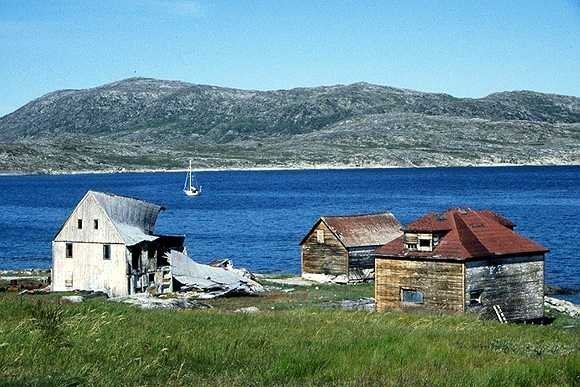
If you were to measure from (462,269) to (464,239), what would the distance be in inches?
65.8

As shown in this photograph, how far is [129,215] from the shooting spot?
5159cm

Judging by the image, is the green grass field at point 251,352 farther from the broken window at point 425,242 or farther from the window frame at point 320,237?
the window frame at point 320,237

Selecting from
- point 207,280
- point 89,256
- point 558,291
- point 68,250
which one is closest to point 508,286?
point 558,291

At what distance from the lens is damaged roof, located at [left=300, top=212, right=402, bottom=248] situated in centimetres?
6003

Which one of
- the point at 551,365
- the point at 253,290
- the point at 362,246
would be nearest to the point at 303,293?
the point at 253,290

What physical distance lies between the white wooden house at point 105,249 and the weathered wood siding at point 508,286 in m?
18.7

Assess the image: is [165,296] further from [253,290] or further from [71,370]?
[71,370]

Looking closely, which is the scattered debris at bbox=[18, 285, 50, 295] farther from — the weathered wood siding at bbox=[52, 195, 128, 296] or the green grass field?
the green grass field

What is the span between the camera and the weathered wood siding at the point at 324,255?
59719 mm

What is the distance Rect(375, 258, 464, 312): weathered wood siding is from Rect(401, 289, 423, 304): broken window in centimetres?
14

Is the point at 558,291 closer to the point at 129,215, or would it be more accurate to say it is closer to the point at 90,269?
the point at 129,215

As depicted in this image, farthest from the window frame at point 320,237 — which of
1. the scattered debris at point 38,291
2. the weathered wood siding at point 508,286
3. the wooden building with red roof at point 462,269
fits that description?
the weathered wood siding at point 508,286

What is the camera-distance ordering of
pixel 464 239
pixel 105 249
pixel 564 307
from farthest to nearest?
1. pixel 105 249
2. pixel 564 307
3. pixel 464 239

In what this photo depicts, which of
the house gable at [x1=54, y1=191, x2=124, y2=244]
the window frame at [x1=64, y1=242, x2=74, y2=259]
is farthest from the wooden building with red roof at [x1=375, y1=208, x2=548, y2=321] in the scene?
the window frame at [x1=64, y1=242, x2=74, y2=259]
